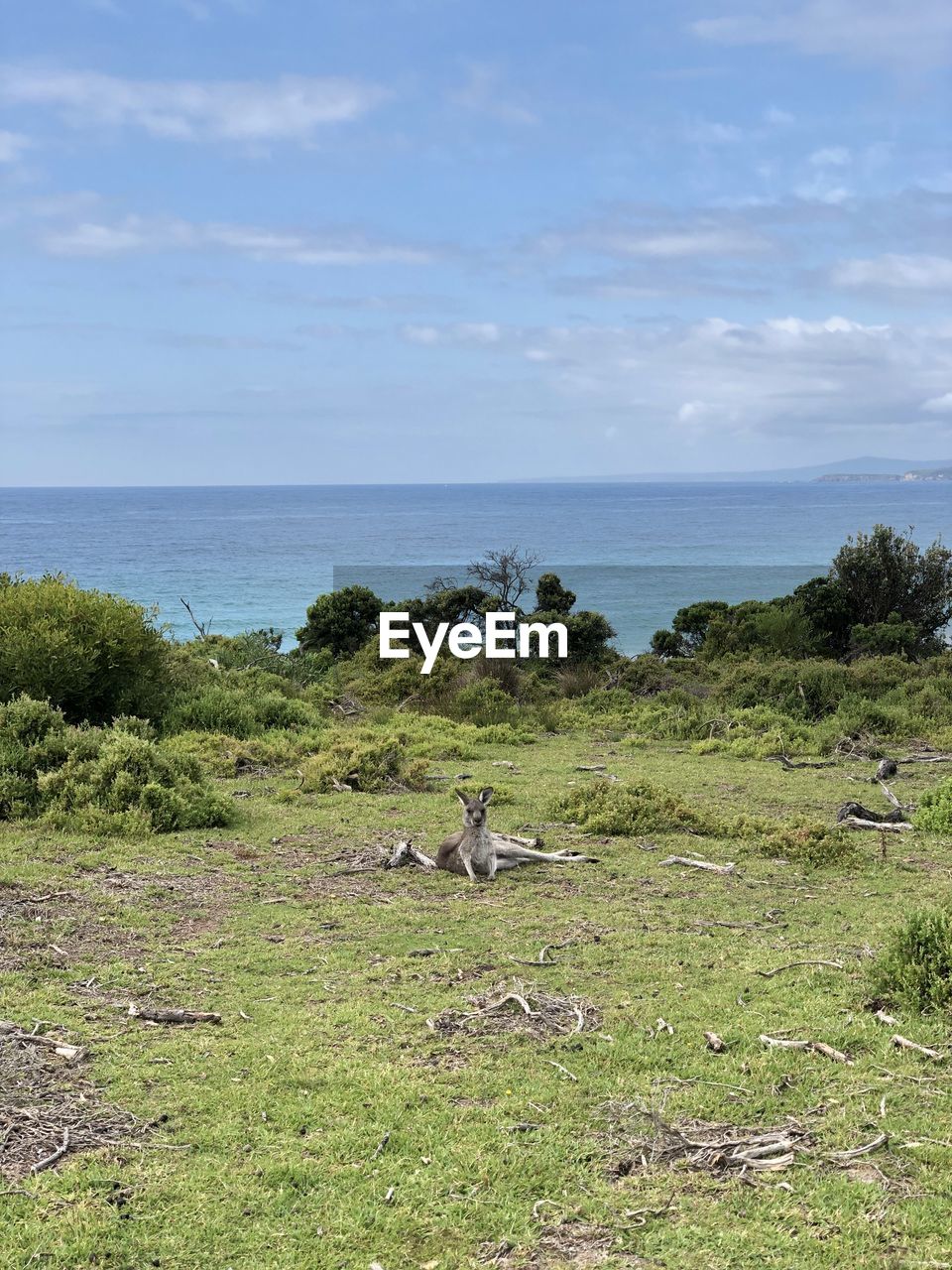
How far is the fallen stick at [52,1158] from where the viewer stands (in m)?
5.20

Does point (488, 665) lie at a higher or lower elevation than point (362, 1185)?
higher

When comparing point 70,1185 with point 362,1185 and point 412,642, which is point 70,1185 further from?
point 412,642

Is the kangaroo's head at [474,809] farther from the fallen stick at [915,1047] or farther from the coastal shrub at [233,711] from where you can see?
the coastal shrub at [233,711]

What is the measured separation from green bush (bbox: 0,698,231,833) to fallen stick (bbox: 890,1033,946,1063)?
27.5 feet

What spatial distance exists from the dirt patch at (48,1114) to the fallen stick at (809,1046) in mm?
3460

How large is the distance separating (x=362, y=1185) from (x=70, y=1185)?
1.33 m

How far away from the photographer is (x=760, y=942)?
28.1ft

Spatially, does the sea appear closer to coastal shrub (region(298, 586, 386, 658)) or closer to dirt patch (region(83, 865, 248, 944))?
coastal shrub (region(298, 586, 386, 658))

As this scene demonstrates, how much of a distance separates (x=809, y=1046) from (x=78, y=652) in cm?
1318

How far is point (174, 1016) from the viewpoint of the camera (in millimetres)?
7031

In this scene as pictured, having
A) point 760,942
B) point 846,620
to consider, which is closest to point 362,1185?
point 760,942

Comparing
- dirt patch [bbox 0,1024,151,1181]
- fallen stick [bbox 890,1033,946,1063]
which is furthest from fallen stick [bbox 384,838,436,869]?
fallen stick [bbox 890,1033,946,1063]

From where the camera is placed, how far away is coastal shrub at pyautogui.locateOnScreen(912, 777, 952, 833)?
1267cm

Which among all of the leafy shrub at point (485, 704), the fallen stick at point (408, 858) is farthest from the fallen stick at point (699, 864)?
the leafy shrub at point (485, 704)
